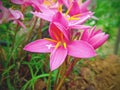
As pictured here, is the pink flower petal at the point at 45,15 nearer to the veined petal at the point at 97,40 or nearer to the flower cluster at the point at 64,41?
the flower cluster at the point at 64,41

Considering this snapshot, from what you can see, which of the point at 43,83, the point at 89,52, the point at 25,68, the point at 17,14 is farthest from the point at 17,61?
the point at 89,52

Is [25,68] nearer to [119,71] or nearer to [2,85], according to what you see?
[2,85]

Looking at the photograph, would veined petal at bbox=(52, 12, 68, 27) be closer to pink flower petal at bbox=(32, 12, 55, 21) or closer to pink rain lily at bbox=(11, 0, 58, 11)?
pink flower petal at bbox=(32, 12, 55, 21)

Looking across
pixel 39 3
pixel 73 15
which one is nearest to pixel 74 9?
pixel 73 15

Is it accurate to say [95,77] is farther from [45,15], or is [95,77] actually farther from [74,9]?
[45,15]

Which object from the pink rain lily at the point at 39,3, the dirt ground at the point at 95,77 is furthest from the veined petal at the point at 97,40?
the dirt ground at the point at 95,77
